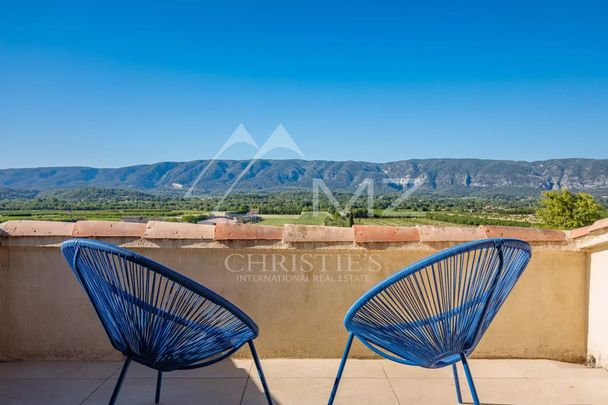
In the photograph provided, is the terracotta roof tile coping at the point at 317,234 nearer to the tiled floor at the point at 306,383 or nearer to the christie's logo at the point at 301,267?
the christie's logo at the point at 301,267

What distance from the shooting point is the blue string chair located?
1.45 metres

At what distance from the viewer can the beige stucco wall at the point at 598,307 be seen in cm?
233

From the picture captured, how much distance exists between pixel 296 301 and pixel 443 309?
111cm

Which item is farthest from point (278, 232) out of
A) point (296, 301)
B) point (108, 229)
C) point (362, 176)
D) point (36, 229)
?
point (362, 176)

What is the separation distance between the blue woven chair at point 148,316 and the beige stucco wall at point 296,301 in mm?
899

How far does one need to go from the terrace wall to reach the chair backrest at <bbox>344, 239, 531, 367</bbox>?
0.83 metres

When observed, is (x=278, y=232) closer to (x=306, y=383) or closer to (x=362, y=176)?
(x=306, y=383)

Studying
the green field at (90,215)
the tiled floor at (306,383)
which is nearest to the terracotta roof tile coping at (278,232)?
the tiled floor at (306,383)

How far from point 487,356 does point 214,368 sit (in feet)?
5.05

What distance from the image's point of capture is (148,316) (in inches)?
58.5

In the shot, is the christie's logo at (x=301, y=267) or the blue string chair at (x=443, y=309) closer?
the blue string chair at (x=443, y=309)

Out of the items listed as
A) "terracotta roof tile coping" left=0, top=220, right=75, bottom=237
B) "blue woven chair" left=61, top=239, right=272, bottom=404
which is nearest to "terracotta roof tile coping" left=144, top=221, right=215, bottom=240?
"terracotta roof tile coping" left=0, top=220, right=75, bottom=237

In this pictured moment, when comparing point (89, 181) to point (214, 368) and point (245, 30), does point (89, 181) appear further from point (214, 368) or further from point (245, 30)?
point (214, 368)

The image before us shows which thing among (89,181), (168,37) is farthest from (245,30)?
(89,181)
